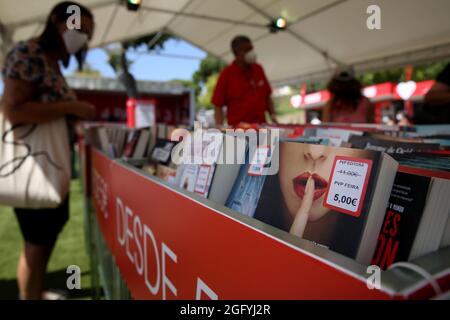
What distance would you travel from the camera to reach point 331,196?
562 mm

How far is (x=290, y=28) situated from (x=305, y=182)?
15.4ft

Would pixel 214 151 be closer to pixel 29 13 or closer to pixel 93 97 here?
pixel 29 13

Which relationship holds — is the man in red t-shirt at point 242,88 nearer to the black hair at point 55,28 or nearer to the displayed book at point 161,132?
the displayed book at point 161,132

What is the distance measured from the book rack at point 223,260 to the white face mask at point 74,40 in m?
0.67

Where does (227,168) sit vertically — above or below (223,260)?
above

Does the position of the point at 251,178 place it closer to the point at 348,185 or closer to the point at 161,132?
the point at 348,185

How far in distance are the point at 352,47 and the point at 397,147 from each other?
13.6ft

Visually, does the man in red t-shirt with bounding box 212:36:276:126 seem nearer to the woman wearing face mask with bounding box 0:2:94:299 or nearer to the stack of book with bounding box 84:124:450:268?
the woman wearing face mask with bounding box 0:2:94:299

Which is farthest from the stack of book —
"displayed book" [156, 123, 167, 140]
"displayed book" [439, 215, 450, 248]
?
"displayed book" [156, 123, 167, 140]

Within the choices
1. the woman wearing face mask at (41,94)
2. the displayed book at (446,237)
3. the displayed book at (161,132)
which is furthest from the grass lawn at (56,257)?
the displayed book at (446,237)

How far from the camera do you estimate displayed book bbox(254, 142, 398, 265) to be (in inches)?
19.3

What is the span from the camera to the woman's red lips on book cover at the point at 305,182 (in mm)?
588

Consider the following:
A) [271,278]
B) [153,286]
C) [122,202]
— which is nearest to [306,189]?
[271,278]

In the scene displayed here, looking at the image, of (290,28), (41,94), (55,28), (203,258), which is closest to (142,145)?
(41,94)
